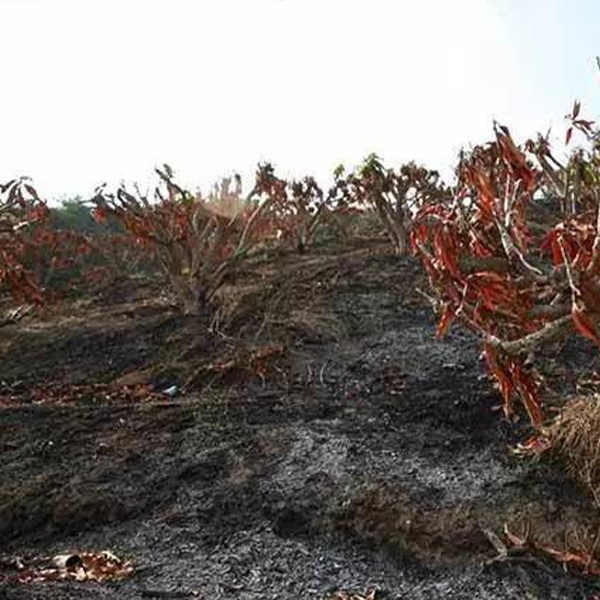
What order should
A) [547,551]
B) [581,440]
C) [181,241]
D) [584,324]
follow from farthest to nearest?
[181,241]
[581,440]
[547,551]
[584,324]

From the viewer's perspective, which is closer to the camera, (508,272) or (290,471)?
(508,272)

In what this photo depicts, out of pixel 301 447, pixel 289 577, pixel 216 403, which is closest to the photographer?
pixel 289 577

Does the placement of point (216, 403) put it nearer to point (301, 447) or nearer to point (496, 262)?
point (301, 447)

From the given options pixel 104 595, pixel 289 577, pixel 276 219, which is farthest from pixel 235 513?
pixel 276 219

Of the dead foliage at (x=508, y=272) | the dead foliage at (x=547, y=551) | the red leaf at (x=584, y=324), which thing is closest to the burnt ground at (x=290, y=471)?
the dead foliage at (x=547, y=551)

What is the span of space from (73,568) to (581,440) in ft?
9.56

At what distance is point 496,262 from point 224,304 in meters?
8.05

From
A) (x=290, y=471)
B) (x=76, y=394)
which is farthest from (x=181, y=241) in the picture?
(x=290, y=471)

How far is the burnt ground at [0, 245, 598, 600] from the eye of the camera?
431 cm

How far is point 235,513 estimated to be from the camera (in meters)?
4.98

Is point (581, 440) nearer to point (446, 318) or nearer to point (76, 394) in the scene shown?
point (446, 318)

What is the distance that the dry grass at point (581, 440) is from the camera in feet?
15.9

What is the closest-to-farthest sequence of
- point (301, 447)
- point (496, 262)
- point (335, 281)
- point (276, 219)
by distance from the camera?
point (496, 262), point (301, 447), point (335, 281), point (276, 219)

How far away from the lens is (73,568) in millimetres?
4422
